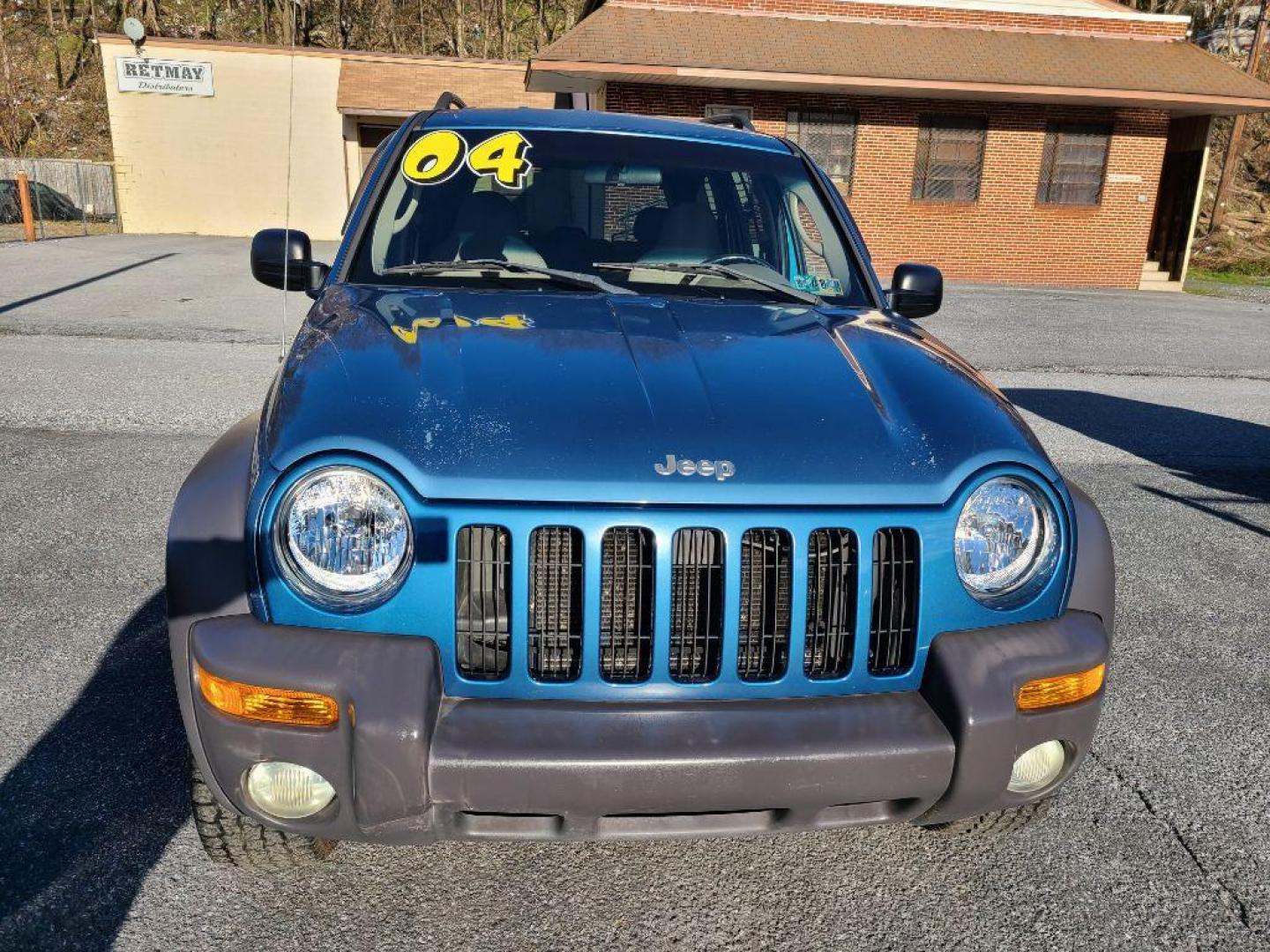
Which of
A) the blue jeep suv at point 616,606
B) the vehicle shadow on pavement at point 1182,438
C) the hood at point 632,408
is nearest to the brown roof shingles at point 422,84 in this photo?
the vehicle shadow on pavement at point 1182,438

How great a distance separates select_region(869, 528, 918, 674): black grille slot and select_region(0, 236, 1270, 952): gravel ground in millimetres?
686

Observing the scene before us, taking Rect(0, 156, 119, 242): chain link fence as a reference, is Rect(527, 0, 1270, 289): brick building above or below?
above

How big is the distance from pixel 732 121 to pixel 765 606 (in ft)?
9.97

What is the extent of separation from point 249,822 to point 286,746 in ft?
1.57

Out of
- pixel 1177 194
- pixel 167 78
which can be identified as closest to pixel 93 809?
pixel 1177 194

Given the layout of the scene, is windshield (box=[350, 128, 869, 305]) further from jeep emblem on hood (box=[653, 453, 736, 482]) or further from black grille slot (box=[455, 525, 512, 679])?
black grille slot (box=[455, 525, 512, 679])

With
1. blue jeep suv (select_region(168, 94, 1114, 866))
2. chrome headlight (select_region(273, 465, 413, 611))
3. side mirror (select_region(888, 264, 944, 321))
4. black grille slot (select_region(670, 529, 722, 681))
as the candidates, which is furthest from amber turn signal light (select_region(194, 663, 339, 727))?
side mirror (select_region(888, 264, 944, 321))

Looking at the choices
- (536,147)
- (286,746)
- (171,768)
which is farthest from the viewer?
(536,147)

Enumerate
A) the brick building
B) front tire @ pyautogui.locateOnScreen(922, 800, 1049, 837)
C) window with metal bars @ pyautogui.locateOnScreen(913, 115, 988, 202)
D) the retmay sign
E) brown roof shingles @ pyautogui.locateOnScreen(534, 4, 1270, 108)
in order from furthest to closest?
the retmay sign < window with metal bars @ pyautogui.locateOnScreen(913, 115, 988, 202) < the brick building < brown roof shingles @ pyautogui.locateOnScreen(534, 4, 1270, 108) < front tire @ pyautogui.locateOnScreen(922, 800, 1049, 837)

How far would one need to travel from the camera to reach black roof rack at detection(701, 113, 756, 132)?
433 cm

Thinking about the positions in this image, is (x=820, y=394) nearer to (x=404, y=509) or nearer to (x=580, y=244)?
(x=404, y=509)

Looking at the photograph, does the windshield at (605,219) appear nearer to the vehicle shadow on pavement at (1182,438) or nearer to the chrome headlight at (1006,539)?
the chrome headlight at (1006,539)

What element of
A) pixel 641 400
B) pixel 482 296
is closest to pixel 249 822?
pixel 641 400

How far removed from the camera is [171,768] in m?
2.82
